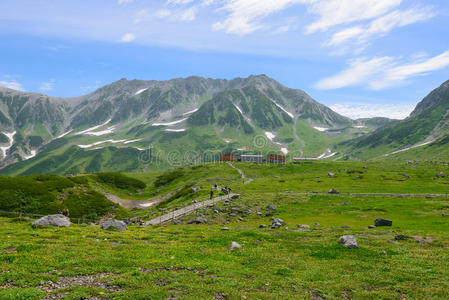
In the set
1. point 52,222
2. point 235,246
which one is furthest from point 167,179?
point 235,246

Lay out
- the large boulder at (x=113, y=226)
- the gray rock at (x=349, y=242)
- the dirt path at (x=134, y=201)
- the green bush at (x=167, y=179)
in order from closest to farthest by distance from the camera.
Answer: the gray rock at (x=349, y=242) → the large boulder at (x=113, y=226) → the dirt path at (x=134, y=201) → the green bush at (x=167, y=179)

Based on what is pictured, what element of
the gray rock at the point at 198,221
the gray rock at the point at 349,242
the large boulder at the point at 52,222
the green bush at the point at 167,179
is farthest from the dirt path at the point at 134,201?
the gray rock at the point at 349,242

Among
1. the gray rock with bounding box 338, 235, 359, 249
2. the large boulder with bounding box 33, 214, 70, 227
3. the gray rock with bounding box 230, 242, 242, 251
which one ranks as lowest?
the large boulder with bounding box 33, 214, 70, 227

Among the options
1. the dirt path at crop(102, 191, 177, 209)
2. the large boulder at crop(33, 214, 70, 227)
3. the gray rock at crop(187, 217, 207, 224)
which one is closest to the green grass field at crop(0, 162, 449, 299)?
the large boulder at crop(33, 214, 70, 227)

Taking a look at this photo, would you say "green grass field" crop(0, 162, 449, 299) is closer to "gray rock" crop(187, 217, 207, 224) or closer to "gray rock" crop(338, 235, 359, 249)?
"gray rock" crop(338, 235, 359, 249)

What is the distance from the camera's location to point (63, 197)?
8056 cm

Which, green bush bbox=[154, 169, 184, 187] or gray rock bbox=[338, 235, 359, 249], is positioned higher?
gray rock bbox=[338, 235, 359, 249]

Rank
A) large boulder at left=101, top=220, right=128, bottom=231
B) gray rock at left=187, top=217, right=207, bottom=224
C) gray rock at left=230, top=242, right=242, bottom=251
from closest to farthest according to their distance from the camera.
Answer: gray rock at left=230, top=242, right=242, bottom=251 → large boulder at left=101, top=220, right=128, bottom=231 → gray rock at left=187, top=217, right=207, bottom=224

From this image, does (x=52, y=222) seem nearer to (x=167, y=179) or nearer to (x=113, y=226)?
(x=113, y=226)

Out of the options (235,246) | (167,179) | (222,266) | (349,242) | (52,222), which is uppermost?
(222,266)

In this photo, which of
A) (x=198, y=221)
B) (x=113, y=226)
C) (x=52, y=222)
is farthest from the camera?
(x=198, y=221)

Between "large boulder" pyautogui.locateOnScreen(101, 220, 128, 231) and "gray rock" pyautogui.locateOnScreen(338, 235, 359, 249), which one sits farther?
"large boulder" pyautogui.locateOnScreen(101, 220, 128, 231)

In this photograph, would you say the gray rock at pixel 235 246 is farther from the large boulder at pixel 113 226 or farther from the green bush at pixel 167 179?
the green bush at pixel 167 179

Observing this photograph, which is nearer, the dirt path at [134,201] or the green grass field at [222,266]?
the green grass field at [222,266]
